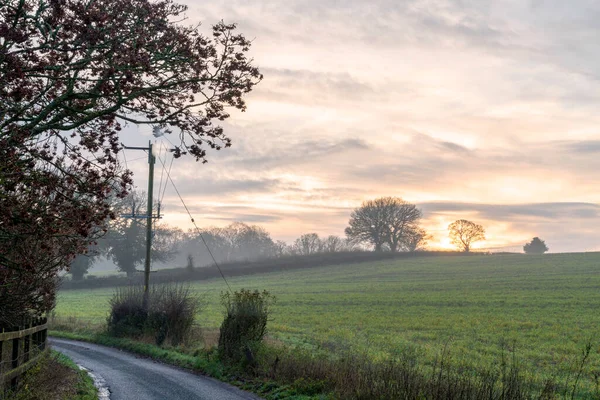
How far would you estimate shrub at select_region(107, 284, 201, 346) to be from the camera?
27.4m

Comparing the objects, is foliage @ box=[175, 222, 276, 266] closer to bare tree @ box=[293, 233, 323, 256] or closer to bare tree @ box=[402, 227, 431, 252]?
bare tree @ box=[293, 233, 323, 256]

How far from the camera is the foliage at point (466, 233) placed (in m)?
122

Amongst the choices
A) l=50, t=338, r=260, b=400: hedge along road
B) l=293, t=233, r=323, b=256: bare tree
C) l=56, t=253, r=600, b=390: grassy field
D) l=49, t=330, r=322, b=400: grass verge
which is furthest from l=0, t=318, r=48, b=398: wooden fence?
l=293, t=233, r=323, b=256: bare tree

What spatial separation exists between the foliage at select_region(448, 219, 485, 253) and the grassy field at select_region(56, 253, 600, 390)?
2994 cm

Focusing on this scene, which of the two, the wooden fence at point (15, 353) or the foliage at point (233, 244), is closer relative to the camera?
the wooden fence at point (15, 353)

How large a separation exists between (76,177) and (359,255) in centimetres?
9309

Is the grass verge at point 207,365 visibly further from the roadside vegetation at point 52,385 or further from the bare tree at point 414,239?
the bare tree at point 414,239

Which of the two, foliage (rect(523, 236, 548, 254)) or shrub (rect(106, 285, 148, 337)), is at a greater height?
foliage (rect(523, 236, 548, 254))

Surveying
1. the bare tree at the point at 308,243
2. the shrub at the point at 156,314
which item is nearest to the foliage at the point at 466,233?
the bare tree at the point at 308,243

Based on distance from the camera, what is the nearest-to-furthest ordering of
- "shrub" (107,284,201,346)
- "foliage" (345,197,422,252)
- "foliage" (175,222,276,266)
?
1. "shrub" (107,284,201,346)
2. "foliage" (345,197,422,252)
3. "foliage" (175,222,276,266)

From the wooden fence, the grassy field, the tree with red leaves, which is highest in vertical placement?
the tree with red leaves

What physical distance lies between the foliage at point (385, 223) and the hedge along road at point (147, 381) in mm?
86186

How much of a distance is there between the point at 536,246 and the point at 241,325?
132 meters

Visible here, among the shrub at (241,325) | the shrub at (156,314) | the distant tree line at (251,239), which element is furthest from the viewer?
the distant tree line at (251,239)
